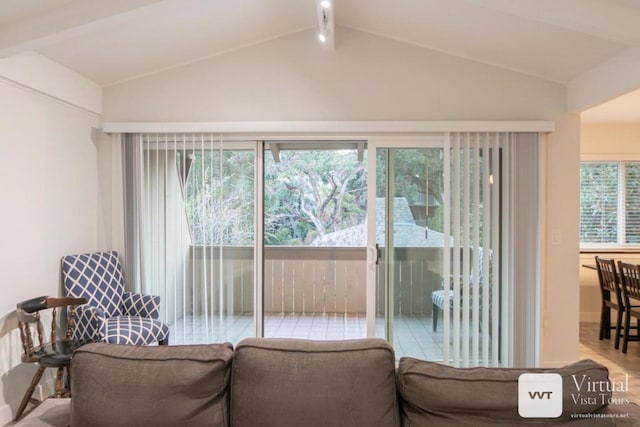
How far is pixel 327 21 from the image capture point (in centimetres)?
296

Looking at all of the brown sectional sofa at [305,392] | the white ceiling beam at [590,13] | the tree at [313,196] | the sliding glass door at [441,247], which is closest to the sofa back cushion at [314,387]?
the brown sectional sofa at [305,392]

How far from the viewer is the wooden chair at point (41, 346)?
8.61 ft

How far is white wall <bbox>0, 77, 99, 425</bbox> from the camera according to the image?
274cm

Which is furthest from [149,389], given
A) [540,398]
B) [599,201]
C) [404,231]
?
[599,201]

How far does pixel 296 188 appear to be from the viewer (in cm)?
692

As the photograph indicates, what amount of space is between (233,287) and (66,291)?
1.27 m

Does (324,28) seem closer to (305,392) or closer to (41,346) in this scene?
(305,392)

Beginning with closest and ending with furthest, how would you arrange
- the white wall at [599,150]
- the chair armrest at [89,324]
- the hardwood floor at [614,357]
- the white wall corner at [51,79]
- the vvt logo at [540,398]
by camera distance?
1. the vvt logo at [540,398]
2. the white wall corner at [51,79]
3. the chair armrest at [89,324]
4. the hardwood floor at [614,357]
5. the white wall at [599,150]

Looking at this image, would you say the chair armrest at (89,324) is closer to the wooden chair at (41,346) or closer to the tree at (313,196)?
the wooden chair at (41,346)

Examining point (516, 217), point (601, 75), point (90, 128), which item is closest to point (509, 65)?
point (601, 75)

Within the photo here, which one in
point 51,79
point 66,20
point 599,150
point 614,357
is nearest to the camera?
point 66,20

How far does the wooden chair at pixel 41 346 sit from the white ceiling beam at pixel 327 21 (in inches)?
99.6

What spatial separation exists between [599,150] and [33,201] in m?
5.89

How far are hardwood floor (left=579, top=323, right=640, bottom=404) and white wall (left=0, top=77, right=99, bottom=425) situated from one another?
4236 millimetres
